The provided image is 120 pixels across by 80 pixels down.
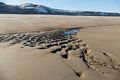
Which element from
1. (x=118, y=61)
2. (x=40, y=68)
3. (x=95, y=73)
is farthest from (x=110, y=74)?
(x=40, y=68)

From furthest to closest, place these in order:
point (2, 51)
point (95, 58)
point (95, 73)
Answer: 1. point (2, 51)
2. point (95, 58)
3. point (95, 73)

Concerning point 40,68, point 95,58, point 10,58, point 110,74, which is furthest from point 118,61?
point 10,58

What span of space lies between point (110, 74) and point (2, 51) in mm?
3418

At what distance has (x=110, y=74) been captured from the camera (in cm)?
470

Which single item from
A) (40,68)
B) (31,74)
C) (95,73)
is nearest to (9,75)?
(31,74)

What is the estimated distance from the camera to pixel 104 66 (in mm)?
5309

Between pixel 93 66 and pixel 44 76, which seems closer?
pixel 44 76

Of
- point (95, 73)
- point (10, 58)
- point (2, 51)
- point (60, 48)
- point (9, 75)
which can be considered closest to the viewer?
point (9, 75)

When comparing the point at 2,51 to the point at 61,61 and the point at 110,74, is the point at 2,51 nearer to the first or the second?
the point at 61,61

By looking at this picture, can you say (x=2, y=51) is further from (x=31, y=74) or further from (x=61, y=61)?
(x=31, y=74)

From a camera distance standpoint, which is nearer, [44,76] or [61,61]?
[44,76]

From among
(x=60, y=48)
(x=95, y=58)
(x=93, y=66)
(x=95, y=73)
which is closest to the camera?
(x=95, y=73)

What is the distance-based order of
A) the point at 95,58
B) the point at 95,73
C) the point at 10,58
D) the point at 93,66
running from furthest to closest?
the point at 95,58, the point at 10,58, the point at 93,66, the point at 95,73

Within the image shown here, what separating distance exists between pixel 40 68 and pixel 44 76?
550mm
